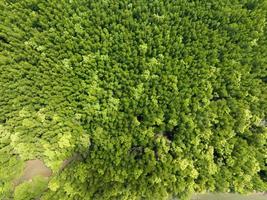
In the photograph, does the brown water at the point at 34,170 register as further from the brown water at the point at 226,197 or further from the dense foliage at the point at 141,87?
the brown water at the point at 226,197

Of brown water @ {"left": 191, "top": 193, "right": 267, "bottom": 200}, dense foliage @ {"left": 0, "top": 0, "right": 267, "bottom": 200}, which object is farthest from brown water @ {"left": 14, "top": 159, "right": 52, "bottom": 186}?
brown water @ {"left": 191, "top": 193, "right": 267, "bottom": 200}

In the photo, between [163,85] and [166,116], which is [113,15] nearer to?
[163,85]

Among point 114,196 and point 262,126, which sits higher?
point 262,126

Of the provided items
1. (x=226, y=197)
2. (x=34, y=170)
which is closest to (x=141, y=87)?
(x=34, y=170)

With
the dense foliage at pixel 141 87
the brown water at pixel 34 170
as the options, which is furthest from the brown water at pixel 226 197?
the brown water at pixel 34 170

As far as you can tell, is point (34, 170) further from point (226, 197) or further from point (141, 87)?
point (226, 197)

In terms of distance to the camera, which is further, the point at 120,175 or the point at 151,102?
the point at 151,102

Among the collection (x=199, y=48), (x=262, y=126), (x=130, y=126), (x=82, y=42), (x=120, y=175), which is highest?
(x=199, y=48)

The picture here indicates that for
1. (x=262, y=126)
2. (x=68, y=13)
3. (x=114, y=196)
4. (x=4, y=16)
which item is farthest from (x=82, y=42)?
(x=262, y=126)
